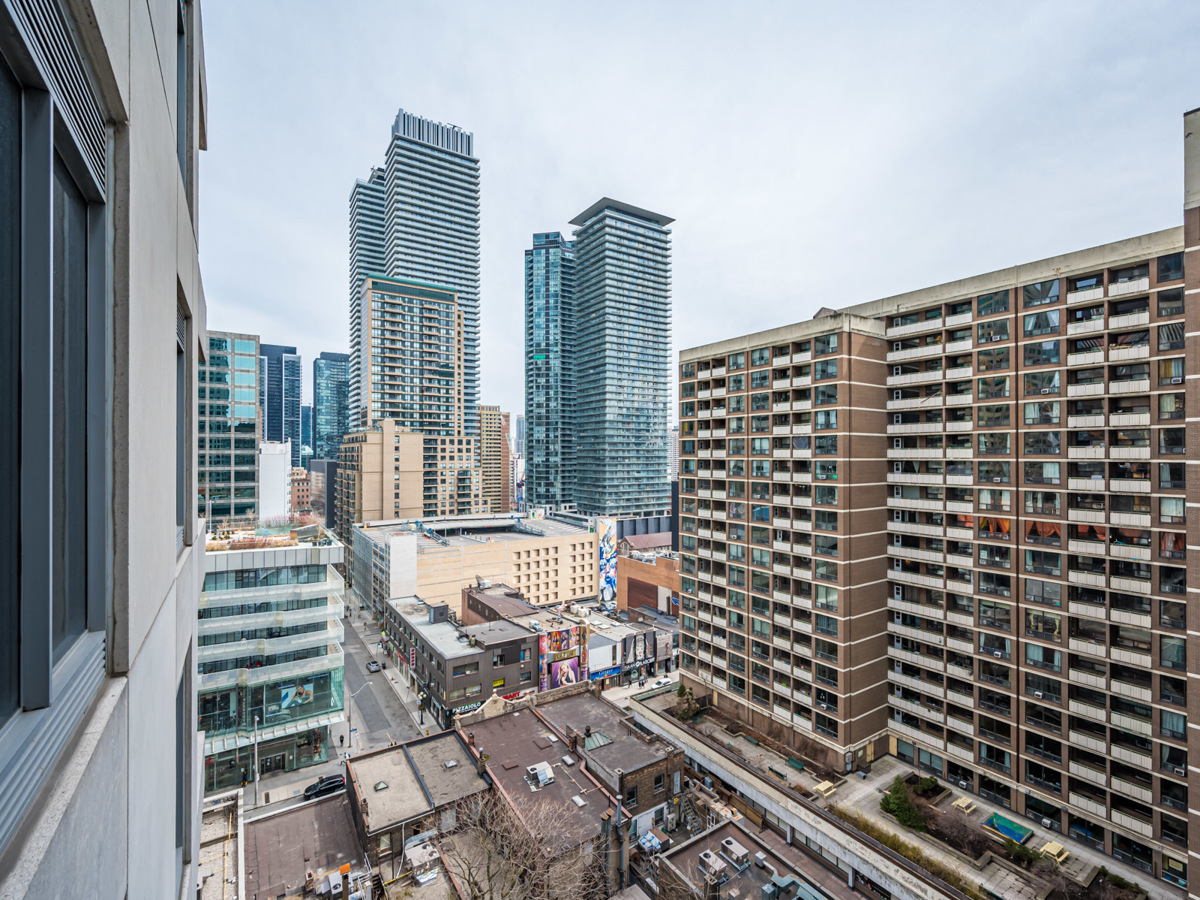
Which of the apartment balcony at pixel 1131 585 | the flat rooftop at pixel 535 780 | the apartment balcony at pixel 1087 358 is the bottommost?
the flat rooftop at pixel 535 780

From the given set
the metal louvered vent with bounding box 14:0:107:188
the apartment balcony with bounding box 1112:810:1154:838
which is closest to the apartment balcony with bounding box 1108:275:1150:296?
the apartment balcony with bounding box 1112:810:1154:838

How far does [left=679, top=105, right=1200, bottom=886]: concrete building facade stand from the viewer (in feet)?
92.8

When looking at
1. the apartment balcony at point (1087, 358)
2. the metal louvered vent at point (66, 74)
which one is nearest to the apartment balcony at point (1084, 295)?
the apartment balcony at point (1087, 358)

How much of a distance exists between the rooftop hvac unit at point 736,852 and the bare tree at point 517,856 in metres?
6.47

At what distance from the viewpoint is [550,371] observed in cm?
14750

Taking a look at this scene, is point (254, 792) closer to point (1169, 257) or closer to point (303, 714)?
point (303, 714)

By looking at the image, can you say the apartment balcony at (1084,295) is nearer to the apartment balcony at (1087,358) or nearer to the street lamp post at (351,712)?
the apartment balcony at (1087,358)

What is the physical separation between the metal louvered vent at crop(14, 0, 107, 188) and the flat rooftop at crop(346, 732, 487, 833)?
33.0m

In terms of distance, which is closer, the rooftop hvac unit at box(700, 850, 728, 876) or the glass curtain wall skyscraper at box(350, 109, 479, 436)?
the rooftop hvac unit at box(700, 850, 728, 876)

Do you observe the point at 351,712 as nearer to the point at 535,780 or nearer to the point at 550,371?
the point at 535,780

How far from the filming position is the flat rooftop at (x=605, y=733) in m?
34.3

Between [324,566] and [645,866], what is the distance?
94.6 ft

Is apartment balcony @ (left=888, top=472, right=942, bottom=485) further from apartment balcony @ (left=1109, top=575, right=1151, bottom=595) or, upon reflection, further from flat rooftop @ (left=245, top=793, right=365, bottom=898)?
flat rooftop @ (left=245, top=793, right=365, bottom=898)

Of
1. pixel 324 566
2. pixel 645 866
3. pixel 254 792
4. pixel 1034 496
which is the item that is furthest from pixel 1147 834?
pixel 254 792
